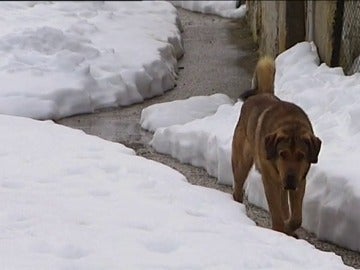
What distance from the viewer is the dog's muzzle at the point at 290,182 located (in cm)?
521

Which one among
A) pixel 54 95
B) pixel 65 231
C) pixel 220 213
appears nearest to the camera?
pixel 65 231

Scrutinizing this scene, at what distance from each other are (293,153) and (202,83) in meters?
5.24

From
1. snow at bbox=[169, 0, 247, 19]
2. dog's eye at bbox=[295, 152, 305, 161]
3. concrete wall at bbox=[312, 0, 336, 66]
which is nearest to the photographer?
dog's eye at bbox=[295, 152, 305, 161]

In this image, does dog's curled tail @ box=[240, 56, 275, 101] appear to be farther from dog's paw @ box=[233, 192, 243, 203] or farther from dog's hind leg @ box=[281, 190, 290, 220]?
dog's hind leg @ box=[281, 190, 290, 220]

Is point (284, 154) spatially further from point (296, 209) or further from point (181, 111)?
point (181, 111)

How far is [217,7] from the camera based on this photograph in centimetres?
1666

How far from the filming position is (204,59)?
11961 millimetres

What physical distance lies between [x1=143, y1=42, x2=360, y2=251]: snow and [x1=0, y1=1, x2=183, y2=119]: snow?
3.56ft

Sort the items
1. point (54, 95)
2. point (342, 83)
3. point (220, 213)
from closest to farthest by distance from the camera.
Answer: point (220, 213) < point (342, 83) < point (54, 95)

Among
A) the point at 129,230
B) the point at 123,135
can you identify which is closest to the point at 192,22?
the point at 123,135

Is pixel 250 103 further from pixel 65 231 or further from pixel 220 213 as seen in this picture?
pixel 65 231

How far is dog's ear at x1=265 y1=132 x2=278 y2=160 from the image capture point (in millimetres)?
5281

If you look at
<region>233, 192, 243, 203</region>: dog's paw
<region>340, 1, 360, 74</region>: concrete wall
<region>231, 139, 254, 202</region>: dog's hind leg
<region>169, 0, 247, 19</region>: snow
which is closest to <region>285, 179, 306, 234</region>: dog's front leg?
<region>231, 139, 254, 202</region>: dog's hind leg

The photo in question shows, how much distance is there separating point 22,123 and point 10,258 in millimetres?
3792
